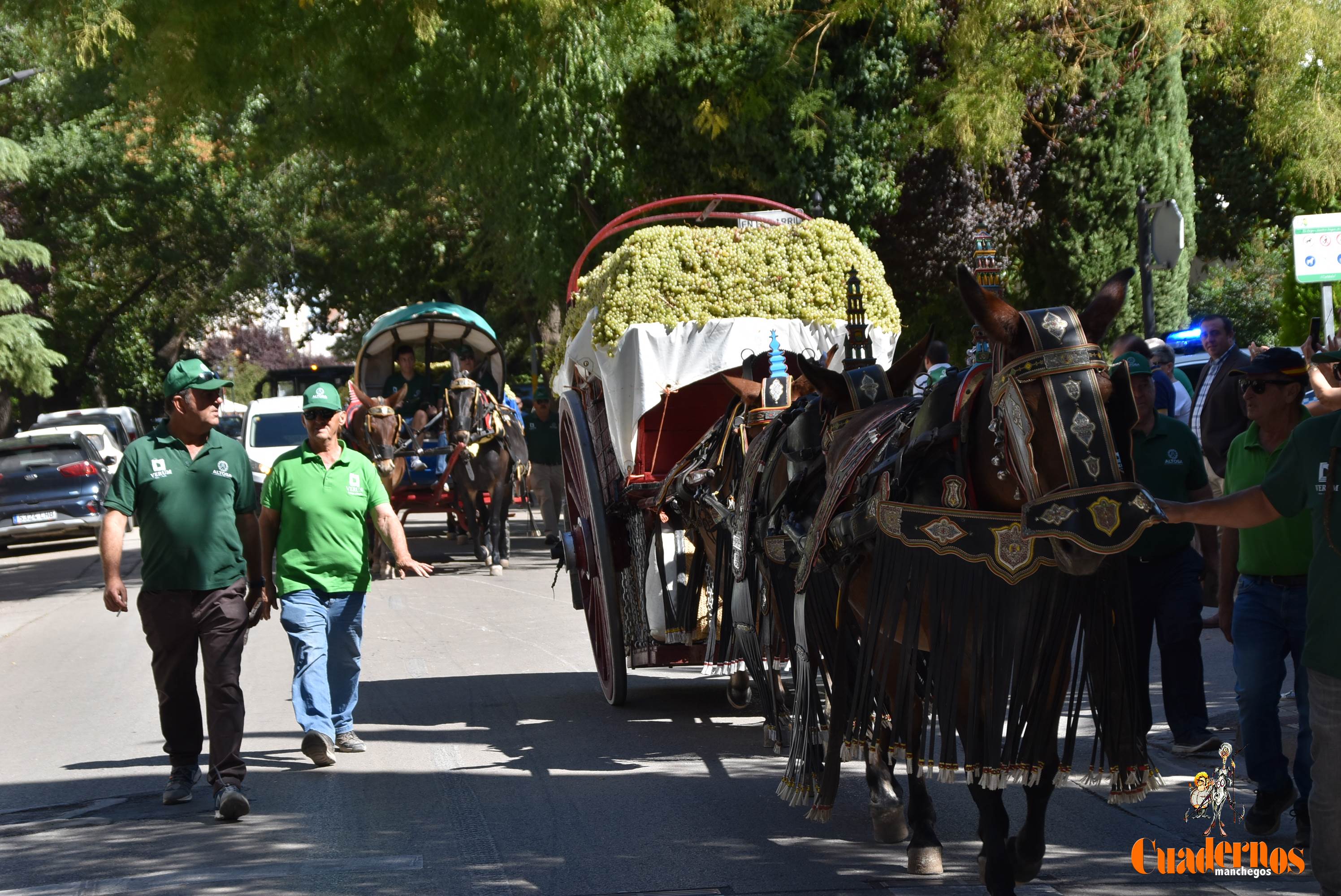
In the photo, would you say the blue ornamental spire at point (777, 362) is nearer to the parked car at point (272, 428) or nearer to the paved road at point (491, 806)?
the paved road at point (491, 806)

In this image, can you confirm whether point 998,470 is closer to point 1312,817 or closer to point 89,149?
Result: point 1312,817

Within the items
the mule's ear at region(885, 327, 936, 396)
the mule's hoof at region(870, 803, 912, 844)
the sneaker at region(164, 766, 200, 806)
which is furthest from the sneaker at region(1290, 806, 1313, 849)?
the sneaker at region(164, 766, 200, 806)

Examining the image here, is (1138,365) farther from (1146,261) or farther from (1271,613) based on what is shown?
(1146,261)

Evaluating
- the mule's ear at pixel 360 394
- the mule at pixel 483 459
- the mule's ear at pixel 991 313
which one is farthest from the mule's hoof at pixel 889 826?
the mule's ear at pixel 360 394

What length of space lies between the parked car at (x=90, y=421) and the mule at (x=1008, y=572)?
2781cm

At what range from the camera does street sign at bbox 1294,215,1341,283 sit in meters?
9.12

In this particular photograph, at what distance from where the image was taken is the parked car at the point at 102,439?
81.3ft

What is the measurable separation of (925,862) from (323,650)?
11.2ft

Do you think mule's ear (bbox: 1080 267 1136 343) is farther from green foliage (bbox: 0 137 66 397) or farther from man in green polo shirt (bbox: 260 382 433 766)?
green foliage (bbox: 0 137 66 397)

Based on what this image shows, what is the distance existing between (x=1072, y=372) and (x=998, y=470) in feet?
1.28

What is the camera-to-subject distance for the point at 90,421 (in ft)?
100

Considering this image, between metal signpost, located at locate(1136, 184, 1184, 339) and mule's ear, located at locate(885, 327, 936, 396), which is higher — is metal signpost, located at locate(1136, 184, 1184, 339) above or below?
above

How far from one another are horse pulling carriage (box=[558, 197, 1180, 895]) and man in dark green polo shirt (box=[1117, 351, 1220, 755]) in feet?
3.64

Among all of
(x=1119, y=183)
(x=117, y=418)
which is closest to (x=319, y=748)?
(x=1119, y=183)
